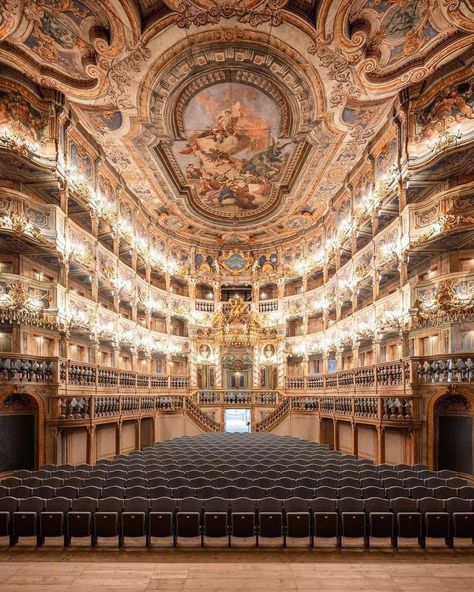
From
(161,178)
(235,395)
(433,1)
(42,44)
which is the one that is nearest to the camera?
(433,1)

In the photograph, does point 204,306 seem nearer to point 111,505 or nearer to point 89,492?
point 89,492

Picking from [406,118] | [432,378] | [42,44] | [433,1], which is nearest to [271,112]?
[406,118]

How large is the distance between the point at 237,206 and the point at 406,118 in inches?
578

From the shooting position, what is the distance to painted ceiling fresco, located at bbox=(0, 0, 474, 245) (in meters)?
14.5

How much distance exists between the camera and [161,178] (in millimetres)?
26016

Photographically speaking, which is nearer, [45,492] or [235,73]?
[45,492]

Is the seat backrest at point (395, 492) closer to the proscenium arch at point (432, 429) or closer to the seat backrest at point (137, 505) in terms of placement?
the seat backrest at point (137, 505)

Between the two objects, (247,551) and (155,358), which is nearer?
(247,551)

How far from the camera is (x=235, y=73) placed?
1783cm

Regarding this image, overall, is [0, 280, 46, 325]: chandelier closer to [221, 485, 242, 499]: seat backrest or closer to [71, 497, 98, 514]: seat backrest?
[71, 497, 98, 514]: seat backrest

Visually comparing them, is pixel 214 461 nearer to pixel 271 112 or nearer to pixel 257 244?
pixel 271 112

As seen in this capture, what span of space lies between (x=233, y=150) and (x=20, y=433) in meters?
16.9

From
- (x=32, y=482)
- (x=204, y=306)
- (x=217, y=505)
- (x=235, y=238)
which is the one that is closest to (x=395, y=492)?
(x=217, y=505)

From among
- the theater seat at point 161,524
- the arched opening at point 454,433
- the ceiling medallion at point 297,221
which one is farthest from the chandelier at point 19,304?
the ceiling medallion at point 297,221
